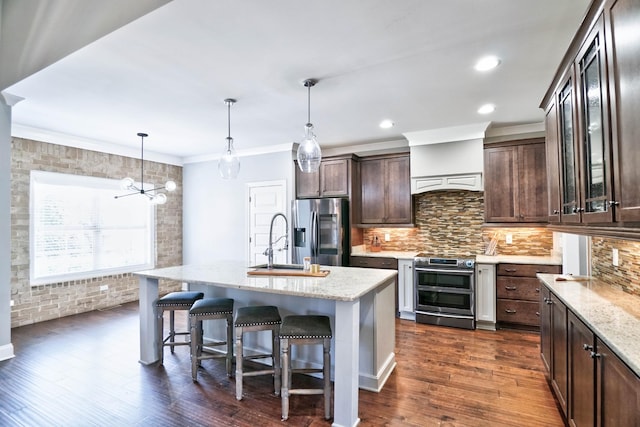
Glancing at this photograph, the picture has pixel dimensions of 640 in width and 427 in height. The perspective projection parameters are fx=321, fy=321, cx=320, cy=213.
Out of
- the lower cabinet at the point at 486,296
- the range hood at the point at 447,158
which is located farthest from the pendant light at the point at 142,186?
the lower cabinet at the point at 486,296

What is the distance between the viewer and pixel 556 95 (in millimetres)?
2346

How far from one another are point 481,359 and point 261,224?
12.3 feet

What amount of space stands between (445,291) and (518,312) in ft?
2.82

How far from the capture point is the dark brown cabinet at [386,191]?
15.8ft

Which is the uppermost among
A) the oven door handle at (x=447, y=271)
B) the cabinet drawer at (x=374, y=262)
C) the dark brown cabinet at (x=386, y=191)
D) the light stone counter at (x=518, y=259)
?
the dark brown cabinet at (x=386, y=191)

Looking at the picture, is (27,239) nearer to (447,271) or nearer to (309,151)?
(309,151)

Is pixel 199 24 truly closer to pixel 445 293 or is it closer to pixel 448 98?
pixel 448 98

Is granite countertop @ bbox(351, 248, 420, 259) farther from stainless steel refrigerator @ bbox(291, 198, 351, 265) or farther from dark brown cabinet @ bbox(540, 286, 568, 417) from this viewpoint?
dark brown cabinet @ bbox(540, 286, 568, 417)

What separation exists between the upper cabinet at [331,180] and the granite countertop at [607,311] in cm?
294

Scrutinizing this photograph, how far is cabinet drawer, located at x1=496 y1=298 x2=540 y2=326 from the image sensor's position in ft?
12.7

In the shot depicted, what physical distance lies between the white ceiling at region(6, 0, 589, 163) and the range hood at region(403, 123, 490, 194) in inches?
9.6

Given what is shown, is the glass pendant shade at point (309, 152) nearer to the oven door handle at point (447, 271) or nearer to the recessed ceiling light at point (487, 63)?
the recessed ceiling light at point (487, 63)

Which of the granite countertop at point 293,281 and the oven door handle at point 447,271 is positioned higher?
the granite countertop at point 293,281

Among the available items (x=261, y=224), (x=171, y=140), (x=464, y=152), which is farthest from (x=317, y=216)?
(x=171, y=140)
